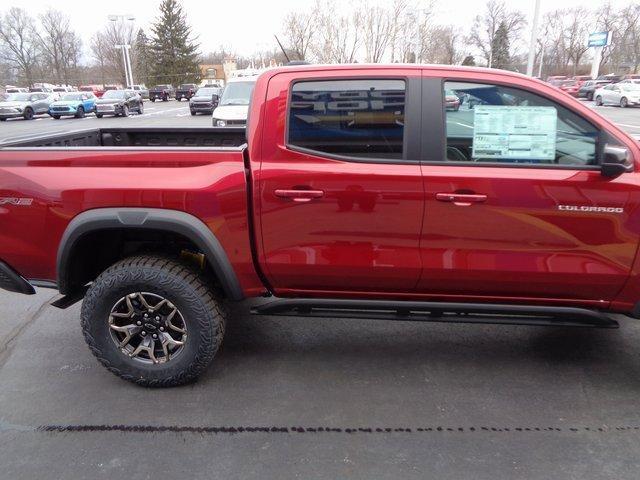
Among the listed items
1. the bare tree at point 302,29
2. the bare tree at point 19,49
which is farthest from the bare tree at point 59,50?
the bare tree at point 302,29

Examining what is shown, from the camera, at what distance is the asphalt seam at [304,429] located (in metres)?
2.76

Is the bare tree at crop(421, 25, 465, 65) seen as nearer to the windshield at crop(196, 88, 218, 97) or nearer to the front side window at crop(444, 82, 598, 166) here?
the windshield at crop(196, 88, 218, 97)

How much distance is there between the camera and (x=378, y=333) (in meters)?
3.94

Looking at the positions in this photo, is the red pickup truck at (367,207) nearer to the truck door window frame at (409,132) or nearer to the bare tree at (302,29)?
the truck door window frame at (409,132)

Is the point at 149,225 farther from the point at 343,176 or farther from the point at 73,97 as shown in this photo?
the point at 73,97

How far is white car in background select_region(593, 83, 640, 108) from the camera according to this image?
3059cm

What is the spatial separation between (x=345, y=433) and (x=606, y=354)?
210 cm

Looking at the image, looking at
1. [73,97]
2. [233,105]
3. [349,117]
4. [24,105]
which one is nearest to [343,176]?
[349,117]

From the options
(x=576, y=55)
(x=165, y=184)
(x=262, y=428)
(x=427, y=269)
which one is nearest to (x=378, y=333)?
(x=427, y=269)

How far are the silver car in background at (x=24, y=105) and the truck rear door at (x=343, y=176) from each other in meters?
31.5

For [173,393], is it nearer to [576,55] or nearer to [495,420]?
[495,420]

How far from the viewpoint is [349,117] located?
2.92m

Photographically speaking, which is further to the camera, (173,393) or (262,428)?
(173,393)

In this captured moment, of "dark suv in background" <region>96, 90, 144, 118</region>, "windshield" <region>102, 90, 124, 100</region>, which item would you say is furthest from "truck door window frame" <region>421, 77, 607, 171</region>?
"windshield" <region>102, 90, 124, 100</region>
